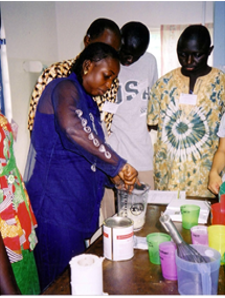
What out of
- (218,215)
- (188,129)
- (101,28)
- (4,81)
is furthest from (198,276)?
(4,81)

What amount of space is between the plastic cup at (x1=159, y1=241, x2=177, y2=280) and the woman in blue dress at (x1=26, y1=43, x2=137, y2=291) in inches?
15.4

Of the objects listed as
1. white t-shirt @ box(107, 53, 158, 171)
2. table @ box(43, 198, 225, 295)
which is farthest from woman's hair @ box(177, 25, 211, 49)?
table @ box(43, 198, 225, 295)

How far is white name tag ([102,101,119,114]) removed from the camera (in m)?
2.11

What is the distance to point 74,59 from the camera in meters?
1.79

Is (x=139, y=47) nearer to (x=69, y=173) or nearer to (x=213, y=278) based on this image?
(x=69, y=173)

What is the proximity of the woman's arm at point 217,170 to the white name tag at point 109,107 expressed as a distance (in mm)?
795

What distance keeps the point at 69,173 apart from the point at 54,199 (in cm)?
13

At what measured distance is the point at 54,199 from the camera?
1.22 metres

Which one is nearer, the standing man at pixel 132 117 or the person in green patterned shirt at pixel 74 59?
the person in green patterned shirt at pixel 74 59

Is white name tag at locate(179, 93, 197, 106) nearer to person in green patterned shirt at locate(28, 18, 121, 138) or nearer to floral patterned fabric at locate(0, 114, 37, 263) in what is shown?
person in green patterned shirt at locate(28, 18, 121, 138)

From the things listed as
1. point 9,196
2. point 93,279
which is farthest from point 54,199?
point 93,279

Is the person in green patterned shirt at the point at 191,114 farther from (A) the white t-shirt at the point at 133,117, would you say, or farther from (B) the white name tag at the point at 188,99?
(A) the white t-shirt at the point at 133,117

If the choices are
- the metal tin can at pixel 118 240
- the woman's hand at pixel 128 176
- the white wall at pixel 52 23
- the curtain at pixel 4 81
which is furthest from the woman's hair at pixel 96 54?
the white wall at pixel 52 23

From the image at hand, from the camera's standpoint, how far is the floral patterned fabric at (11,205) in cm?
99
